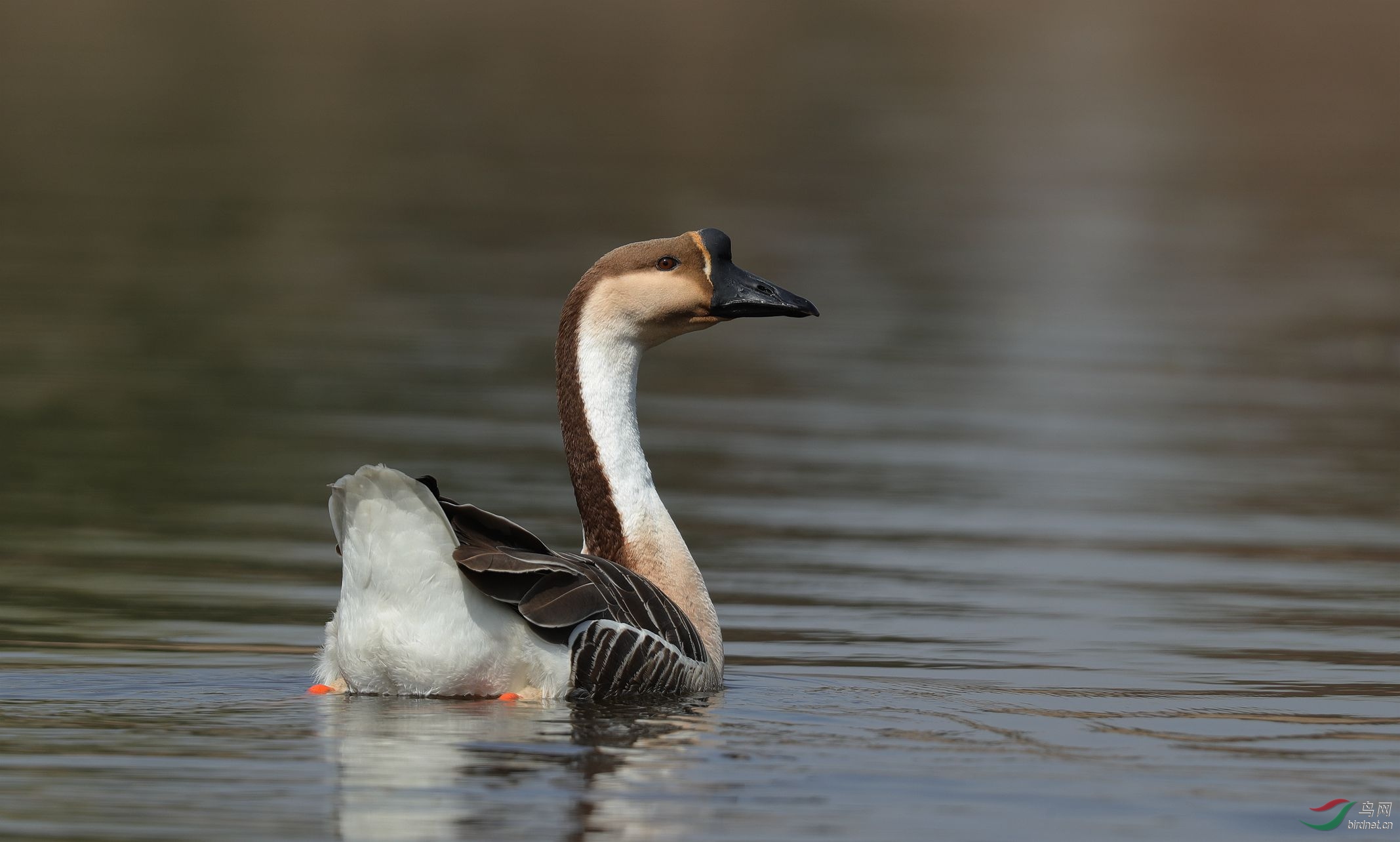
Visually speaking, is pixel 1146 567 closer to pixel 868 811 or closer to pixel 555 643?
pixel 555 643

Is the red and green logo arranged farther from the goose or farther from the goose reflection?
the goose

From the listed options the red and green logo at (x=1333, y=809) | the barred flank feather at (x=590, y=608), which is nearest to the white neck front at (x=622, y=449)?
the barred flank feather at (x=590, y=608)

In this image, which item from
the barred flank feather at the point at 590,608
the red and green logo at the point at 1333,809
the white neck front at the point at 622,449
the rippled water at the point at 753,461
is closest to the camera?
the red and green logo at the point at 1333,809

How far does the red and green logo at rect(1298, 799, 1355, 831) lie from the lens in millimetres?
8188

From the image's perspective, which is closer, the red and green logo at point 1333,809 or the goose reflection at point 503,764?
the goose reflection at point 503,764

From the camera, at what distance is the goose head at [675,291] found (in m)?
11.2

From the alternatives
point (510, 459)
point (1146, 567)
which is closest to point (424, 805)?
point (1146, 567)

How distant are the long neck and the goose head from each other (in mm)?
66

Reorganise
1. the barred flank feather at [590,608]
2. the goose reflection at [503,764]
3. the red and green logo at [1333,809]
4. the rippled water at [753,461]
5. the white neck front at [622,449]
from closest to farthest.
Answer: the goose reflection at [503,764] < the red and green logo at [1333,809] < the rippled water at [753,461] < the barred flank feather at [590,608] < the white neck front at [622,449]

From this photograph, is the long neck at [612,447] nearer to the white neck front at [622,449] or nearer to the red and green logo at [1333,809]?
the white neck front at [622,449]

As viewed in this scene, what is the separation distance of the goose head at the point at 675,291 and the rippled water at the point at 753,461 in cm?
178

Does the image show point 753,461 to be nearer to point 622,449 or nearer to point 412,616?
point 622,449

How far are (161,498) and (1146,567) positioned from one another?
6.57 m

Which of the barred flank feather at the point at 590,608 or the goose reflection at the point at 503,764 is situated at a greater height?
the barred flank feather at the point at 590,608
